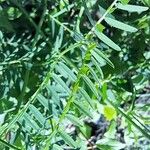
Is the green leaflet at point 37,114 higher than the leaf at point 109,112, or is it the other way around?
the green leaflet at point 37,114

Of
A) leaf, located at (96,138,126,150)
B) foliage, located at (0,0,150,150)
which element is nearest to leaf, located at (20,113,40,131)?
foliage, located at (0,0,150,150)

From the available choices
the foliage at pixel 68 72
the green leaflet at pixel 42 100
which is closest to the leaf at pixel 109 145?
the foliage at pixel 68 72

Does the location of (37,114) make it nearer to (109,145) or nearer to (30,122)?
(30,122)

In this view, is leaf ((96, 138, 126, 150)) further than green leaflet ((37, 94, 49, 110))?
Yes

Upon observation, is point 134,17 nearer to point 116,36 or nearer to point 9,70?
point 116,36

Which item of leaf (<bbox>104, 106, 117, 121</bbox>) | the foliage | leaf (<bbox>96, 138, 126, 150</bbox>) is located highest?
the foliage

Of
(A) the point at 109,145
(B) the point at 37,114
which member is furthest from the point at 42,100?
(A) the point at 109,145

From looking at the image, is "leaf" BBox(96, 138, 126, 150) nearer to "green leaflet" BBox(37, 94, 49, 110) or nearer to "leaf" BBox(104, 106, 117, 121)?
"leaf" BBox(104, 106, 117, 121)

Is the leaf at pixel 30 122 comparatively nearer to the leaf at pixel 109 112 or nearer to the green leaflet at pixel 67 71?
the green leaflet at pixel 67 71

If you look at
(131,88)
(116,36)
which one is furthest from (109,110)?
(116,36)
